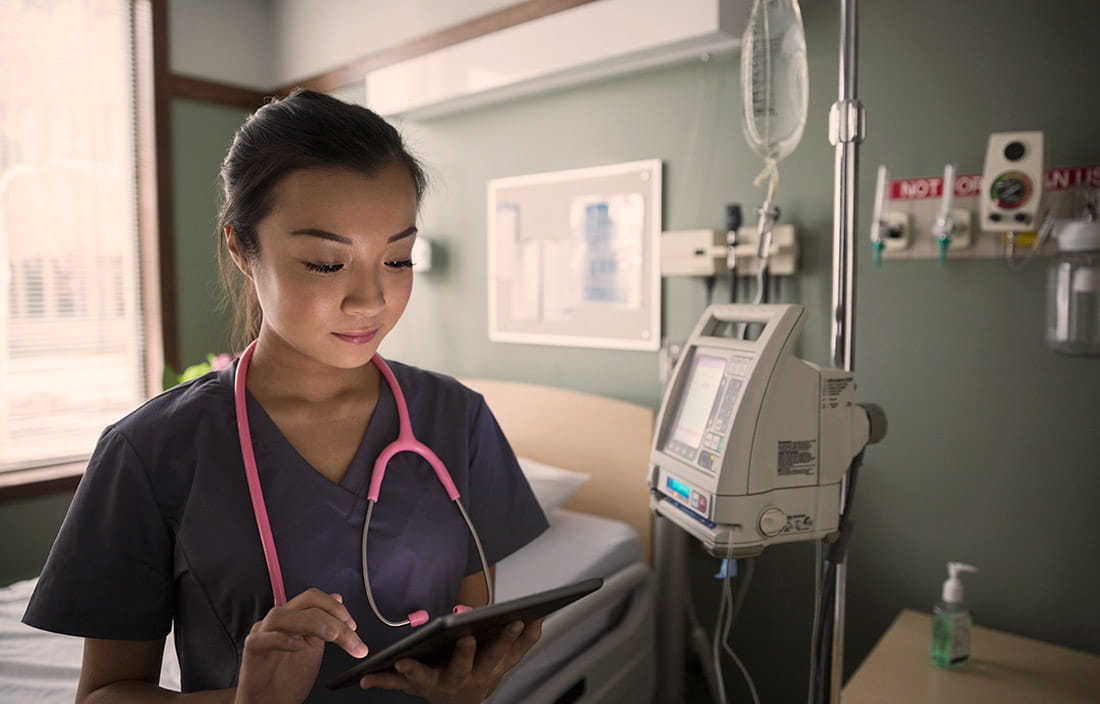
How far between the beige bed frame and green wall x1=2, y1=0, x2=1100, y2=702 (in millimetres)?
142

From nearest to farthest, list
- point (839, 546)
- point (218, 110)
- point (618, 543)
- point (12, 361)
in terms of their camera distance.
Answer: point (839, 546) < point (618, 543) < point (12, 361) < point (218, 110)

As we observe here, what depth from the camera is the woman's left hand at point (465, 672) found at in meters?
0.82

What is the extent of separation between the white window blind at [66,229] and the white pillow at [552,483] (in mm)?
2067

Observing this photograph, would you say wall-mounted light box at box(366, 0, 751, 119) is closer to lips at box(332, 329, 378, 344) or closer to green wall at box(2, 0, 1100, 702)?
green wall at box(2, 0, 1100, 702)

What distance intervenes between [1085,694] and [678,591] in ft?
2.93

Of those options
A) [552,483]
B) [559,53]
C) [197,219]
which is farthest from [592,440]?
[197,219]

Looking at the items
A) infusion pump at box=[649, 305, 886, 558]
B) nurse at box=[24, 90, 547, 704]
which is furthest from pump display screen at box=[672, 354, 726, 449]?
nurse at box=[24, 90, 547, 704]

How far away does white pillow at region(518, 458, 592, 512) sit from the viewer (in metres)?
2.08

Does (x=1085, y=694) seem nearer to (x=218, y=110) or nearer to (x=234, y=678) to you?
(x=234, y=678)

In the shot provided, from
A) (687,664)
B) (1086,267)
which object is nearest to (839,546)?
(1086,267)

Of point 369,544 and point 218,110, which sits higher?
point 218,110

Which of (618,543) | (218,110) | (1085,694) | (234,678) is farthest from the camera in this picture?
(218,110)

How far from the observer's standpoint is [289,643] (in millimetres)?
755

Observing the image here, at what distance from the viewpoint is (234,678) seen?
0.88 m
